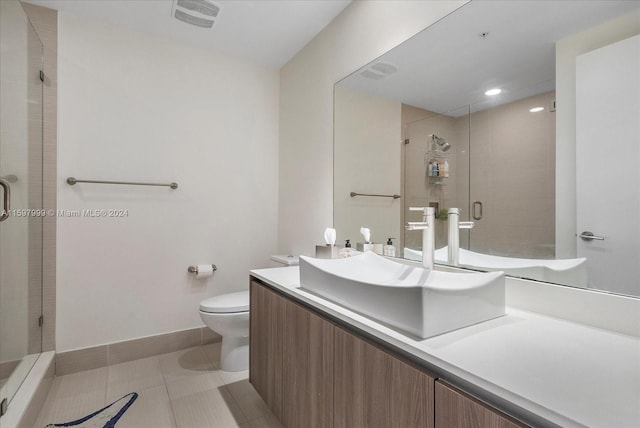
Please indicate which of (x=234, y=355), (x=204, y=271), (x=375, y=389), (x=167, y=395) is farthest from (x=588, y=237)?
(x=204, y=271)

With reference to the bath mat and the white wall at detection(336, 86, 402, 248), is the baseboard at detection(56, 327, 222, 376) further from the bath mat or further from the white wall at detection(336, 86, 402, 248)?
the white wall at detection(336, 86, 402, 248)

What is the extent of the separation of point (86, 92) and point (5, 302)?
134 centimetres

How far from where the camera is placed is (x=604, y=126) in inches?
34.9

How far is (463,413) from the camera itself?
0.61 metres

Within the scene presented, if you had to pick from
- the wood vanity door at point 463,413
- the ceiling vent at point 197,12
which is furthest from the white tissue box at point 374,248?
the ceiling vent at point 197,12

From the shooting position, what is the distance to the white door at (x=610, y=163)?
2.72 feet

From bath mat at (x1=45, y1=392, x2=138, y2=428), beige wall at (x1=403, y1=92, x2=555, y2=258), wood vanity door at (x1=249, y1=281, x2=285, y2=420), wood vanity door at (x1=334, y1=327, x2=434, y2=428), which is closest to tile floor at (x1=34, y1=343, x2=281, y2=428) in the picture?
bath mat at (x1=45, y1=392, x2=138, y2=428)

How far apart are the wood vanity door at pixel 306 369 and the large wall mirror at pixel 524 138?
627 millimetres

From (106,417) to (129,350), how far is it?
0.69 m

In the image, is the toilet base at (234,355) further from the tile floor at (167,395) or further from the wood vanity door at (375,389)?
the wood vanity door at (375,389)

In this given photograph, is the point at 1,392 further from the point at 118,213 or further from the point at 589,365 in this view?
the point at 589,365

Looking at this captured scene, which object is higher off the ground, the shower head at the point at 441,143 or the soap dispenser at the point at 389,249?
the shower head at the point at 441,143

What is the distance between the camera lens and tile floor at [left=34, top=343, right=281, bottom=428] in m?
1.57

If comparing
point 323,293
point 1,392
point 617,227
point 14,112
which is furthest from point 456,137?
point 1,392
